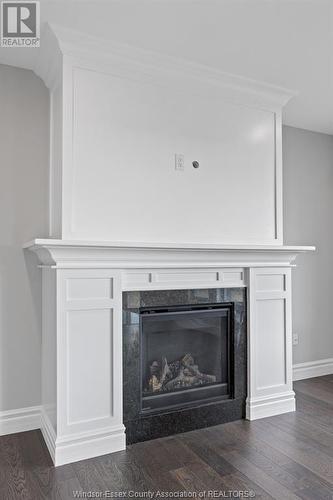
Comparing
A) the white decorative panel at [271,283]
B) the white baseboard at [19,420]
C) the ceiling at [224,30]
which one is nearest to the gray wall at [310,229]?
the white decorative panel at [271,283]

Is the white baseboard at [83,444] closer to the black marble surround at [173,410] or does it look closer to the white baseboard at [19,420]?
the black marble surround at [173,410]

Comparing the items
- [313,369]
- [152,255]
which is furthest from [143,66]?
[313,369]

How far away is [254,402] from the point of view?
2.93m

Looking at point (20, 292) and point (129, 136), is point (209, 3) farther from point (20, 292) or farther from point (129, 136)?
point (20, 292)

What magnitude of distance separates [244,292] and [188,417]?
1.00 metres

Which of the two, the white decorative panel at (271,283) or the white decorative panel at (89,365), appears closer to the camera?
the white decorative panel at (89,365)

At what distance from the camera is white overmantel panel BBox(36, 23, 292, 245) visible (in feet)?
8.20

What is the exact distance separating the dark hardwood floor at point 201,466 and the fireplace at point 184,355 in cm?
26

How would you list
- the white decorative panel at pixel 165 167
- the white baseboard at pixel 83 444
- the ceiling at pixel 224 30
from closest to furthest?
the ceiling at pixel 224 30 → the white baseboard at pixel 83 444 → the white decorative panel at pixel 165 167

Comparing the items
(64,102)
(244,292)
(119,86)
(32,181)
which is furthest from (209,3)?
(244,292)

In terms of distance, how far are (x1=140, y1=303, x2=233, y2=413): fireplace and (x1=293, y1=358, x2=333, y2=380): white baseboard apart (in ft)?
4.23

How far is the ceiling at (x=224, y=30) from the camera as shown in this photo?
2.13 meters

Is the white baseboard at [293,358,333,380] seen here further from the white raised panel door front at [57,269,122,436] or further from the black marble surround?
the white raised panel door front at [57,269,122,436]

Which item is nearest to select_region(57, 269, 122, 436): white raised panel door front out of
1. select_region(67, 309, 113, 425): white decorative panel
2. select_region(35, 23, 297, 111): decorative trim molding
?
select_region(67, 309, 113, 425): white decorative panel
